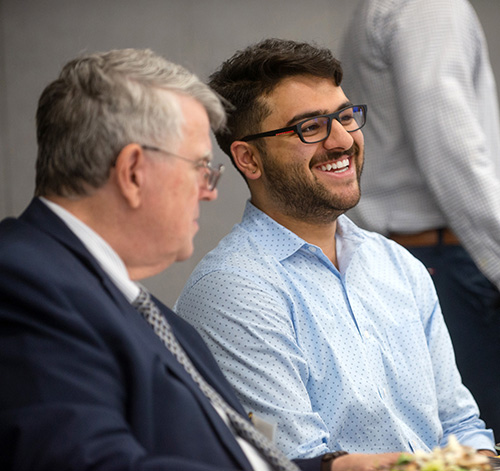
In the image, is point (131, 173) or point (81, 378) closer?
point (81, 378)

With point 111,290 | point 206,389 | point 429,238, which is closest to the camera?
point 111,290

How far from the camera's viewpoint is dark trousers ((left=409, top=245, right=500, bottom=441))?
271 cm

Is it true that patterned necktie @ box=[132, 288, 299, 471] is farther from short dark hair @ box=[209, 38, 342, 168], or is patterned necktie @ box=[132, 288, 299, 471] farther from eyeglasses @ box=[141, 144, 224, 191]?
short dark hair @ box=[209, 38, 342, 168]

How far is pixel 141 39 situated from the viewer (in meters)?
3.93

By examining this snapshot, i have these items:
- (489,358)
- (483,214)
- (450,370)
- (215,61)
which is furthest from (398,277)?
(215,61)

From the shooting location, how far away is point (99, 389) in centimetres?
117

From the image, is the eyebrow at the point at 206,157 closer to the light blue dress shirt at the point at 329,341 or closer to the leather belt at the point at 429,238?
the light blue dress shirt at the point at 329,341

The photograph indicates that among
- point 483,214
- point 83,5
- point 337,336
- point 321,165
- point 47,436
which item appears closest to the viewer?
point 47,436

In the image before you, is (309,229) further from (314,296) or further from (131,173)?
(131,173)

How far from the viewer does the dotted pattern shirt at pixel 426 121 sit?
8.38 feet

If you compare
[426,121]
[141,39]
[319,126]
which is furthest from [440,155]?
[141,39]

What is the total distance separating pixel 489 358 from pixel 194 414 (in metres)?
1.75

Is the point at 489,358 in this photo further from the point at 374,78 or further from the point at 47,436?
the point at 47,436

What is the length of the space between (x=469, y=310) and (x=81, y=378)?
188 centimetres
